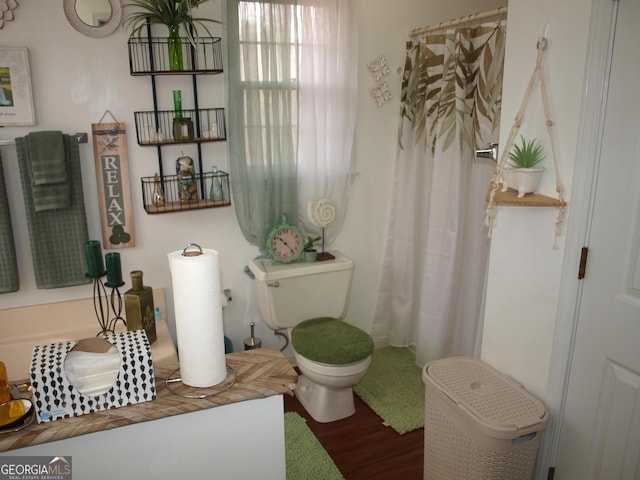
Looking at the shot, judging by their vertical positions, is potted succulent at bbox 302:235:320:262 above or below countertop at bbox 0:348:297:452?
below

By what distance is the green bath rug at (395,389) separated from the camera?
2637 millimetres

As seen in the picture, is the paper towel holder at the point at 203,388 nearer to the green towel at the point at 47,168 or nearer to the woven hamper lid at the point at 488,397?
the woven hamper lid at the point at 488,397

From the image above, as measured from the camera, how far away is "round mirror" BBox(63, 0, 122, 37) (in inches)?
91.4

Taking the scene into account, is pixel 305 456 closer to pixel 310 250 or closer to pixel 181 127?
pixel 310 250

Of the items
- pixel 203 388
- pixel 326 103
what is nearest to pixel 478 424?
pixel 203 388

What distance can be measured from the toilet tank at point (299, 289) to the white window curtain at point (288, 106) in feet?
0.82

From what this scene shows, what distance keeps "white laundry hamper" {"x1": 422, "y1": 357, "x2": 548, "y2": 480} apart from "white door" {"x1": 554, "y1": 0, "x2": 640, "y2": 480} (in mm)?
165

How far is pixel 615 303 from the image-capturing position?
1.52 metres

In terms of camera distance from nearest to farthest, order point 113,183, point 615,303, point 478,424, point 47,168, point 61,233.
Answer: point 615,303 < point 478,424 < point 47,168 < point 61,233 < point 113,183

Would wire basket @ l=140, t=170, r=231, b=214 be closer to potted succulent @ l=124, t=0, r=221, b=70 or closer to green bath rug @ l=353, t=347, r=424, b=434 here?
potted succulent @ l=124, t=0, r=221, b=70

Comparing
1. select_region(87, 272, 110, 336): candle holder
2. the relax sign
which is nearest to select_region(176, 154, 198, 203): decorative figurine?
the relax sign

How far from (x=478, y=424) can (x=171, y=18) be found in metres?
2.13

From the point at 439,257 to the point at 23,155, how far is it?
2.15 metres

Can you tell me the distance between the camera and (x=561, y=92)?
1.61 metres
